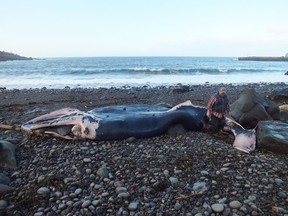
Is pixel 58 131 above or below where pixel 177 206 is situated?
above

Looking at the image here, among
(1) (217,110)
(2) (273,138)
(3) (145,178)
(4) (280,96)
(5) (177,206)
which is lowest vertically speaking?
(5) (177,206)

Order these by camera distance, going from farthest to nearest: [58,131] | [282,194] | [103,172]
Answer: [58,131] < [103,172] < [282,194]

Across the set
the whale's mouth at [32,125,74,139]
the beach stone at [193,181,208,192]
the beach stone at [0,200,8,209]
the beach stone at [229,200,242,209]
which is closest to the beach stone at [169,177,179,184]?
the beach stone at [193,181,208,192]

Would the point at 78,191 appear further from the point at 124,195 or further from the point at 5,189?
the point at 5,189

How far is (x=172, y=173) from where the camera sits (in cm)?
535

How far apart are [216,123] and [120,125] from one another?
7.78ft

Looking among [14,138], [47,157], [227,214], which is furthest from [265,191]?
[14,138]

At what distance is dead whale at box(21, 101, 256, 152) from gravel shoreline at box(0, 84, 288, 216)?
183 mm

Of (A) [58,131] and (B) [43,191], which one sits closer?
(B) [43,191]

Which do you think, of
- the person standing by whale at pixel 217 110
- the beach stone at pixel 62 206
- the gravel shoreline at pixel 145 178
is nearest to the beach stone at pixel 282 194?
the gravel shoreline at pixel 145 178

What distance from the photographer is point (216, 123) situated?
758 cm

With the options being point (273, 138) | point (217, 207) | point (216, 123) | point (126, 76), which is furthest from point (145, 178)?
point (126, 76)

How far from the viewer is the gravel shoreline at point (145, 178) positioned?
448cm

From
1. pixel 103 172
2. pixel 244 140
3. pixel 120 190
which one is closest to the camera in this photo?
pixel 120 190
